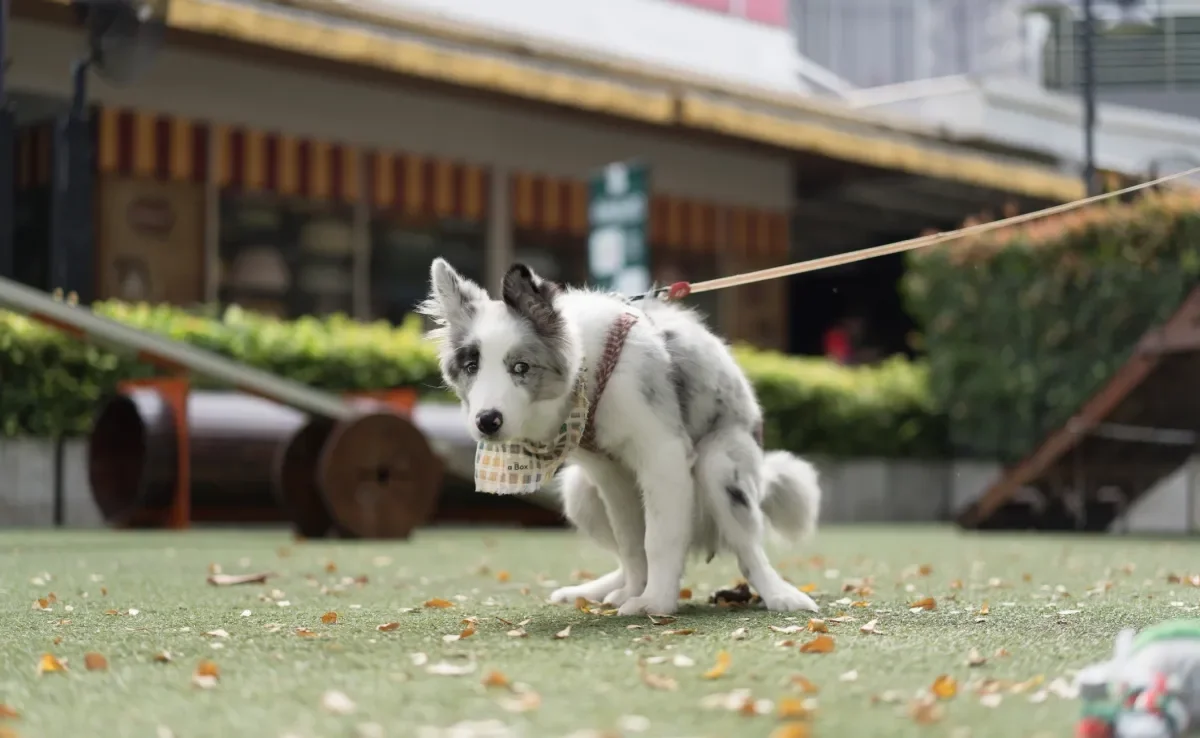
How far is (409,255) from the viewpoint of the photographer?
52.6 ft

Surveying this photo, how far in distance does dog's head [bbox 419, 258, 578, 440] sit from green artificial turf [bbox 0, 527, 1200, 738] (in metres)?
0.61

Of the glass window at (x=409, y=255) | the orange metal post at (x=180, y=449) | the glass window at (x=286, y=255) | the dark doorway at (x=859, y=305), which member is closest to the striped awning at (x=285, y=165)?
the glass window at (x=286, y=255)

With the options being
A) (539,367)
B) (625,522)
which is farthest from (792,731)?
(625,522)

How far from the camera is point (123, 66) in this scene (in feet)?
35.6

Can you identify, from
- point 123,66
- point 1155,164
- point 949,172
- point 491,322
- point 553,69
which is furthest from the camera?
point 949,172

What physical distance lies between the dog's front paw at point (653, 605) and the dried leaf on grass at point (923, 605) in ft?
2.67

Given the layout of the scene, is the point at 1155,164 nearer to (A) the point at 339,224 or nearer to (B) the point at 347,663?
(A) the point at 339,224

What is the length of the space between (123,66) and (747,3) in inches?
488

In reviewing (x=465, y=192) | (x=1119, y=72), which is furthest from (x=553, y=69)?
(x=1119, y=72)

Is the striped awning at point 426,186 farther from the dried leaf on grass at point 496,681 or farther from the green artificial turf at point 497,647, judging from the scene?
the dried leaf on grass at point 496,681

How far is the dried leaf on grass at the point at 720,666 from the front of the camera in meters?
3.08

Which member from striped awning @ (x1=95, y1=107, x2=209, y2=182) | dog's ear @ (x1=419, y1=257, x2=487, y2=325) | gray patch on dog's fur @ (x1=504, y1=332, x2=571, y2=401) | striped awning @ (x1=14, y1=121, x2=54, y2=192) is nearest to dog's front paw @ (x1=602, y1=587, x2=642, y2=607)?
gray patch on dog's fur @ (x1=504, y1=332, x2=571, y2=401)

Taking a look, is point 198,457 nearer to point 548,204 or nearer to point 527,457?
point 527,457

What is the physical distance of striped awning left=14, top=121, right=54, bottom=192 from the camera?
12.3 metres
